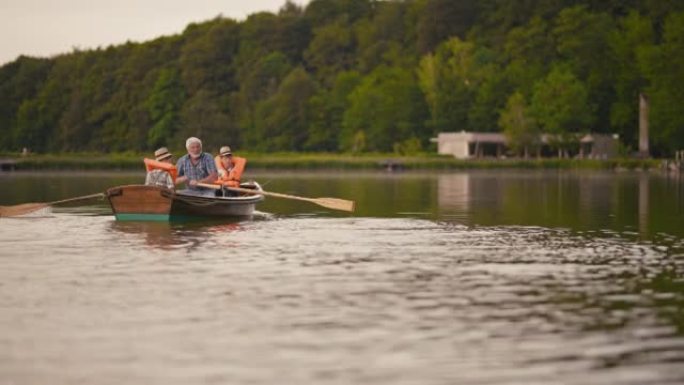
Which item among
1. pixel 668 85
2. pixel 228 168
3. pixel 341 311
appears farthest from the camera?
pixel 668 85

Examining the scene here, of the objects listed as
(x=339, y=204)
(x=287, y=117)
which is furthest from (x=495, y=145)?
(x=339, y=204)

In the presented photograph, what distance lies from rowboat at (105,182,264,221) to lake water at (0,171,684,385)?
1138 millimetres

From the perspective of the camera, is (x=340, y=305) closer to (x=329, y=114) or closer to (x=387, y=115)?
(x=387, y=115)

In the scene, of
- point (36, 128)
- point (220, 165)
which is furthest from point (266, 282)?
point (36, 128)

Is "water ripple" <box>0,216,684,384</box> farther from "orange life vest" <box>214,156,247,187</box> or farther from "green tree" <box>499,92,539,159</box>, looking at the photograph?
"green tree" <box>499,92,539,159</box>

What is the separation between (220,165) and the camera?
112 ft

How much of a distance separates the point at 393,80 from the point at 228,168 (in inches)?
4324

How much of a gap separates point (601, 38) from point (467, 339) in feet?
405

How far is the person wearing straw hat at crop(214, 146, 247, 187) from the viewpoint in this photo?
33.7 m

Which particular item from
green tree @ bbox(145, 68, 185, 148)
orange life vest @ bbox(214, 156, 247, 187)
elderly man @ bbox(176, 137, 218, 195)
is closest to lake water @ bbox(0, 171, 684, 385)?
elderly man @ bbox(176, 137, 218, 195)

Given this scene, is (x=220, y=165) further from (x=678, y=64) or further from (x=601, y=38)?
(x=601, y=38)

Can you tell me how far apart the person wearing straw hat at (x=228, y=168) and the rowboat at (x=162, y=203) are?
0.87 meters

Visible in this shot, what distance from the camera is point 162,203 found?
31.2 metres

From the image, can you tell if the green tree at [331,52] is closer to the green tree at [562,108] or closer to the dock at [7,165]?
the green tree at [562,108]
